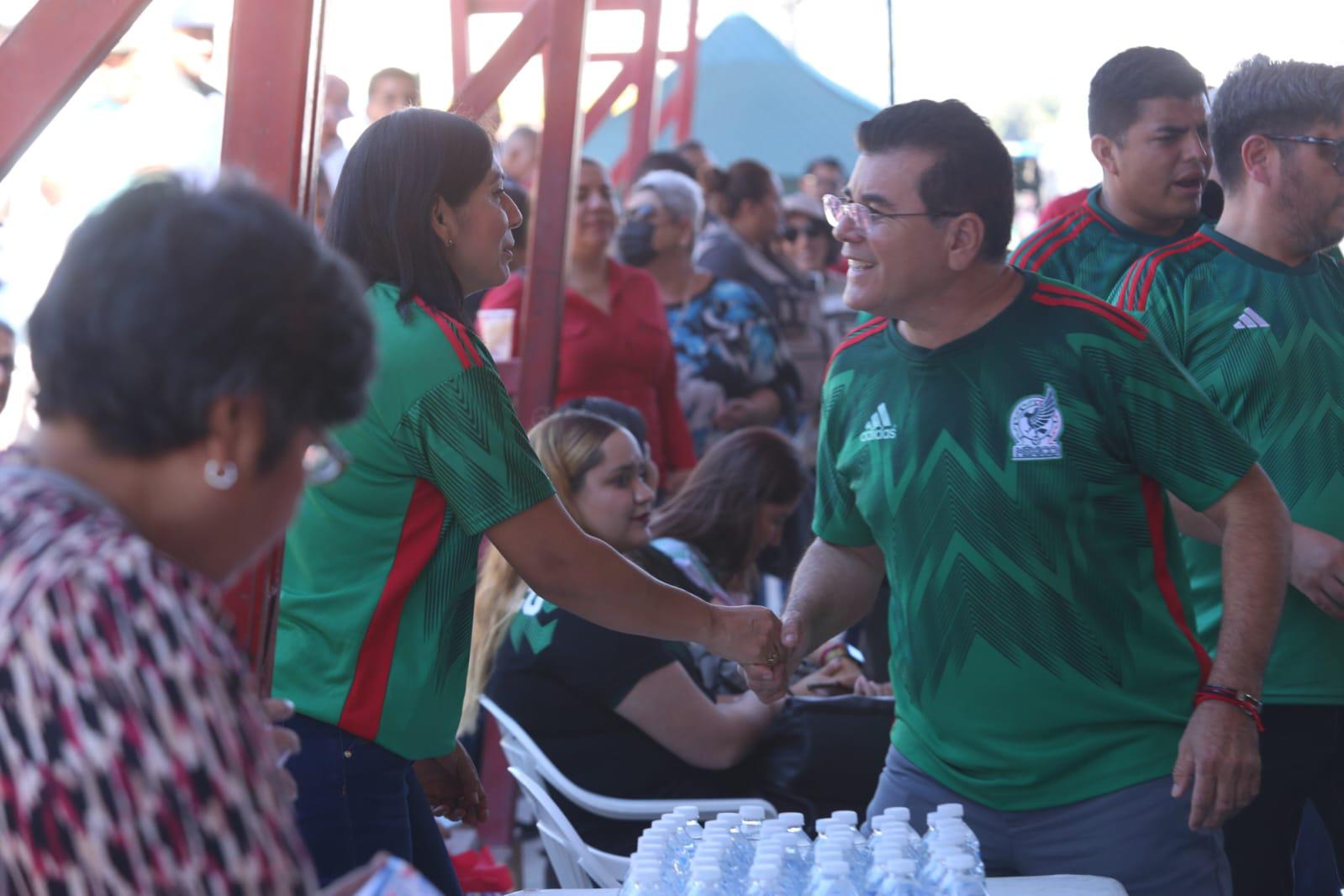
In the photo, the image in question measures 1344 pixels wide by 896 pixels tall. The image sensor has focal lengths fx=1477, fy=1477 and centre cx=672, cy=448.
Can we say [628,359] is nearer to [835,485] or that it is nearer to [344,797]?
[835,485]

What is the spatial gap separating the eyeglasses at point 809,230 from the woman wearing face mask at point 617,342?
130 inches

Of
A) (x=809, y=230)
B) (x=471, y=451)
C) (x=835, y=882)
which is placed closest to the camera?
(x=835, y=882)

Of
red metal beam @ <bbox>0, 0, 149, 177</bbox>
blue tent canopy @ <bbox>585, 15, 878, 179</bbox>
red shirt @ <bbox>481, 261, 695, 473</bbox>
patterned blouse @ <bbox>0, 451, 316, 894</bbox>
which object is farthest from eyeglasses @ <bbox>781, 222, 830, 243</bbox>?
patterned blouse @ <bbox>0, 451, 316, 894</bbox>

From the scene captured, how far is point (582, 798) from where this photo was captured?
3389 millimetres

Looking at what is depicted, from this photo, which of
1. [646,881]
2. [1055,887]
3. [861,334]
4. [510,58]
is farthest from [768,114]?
[646,881]

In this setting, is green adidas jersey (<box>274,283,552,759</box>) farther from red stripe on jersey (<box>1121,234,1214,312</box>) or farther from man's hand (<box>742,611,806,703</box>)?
red stripe on jersey (<box>1121,234,1214,312</box>)

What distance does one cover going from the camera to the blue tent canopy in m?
16.9

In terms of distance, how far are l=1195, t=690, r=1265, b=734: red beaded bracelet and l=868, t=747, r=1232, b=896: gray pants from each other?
15cm

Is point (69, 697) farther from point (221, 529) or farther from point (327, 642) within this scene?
point (327, 642)

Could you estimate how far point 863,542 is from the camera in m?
2.79

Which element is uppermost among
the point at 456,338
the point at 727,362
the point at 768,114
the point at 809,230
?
the point at 768,114

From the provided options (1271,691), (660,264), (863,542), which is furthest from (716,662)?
(660,264)

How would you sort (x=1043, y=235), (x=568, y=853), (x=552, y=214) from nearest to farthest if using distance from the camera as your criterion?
(x=568, y=853) < (x=1043, y=235) < (x=552, y=214)

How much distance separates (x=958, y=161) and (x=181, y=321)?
71.7 inches
